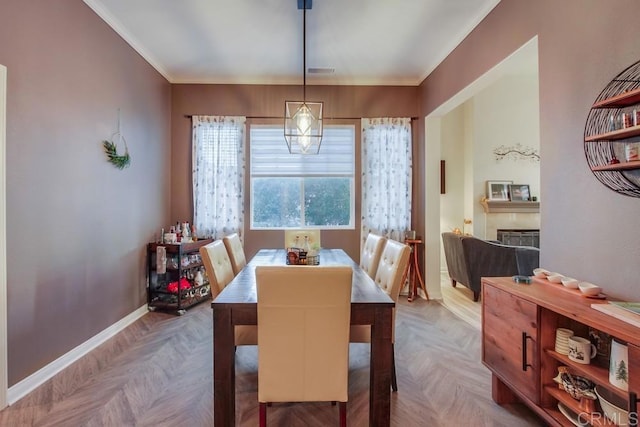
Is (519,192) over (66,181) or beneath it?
over

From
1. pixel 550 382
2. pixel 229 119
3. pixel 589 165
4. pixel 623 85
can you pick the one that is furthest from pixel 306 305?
pixel 229 119

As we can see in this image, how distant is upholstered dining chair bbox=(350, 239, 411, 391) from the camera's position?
1971 mm

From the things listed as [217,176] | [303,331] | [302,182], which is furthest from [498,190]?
[303,331]

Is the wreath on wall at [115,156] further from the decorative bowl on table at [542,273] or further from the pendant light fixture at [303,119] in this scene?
the decorative bowl on table at [542,273]

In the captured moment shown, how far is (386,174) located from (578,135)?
2.66m

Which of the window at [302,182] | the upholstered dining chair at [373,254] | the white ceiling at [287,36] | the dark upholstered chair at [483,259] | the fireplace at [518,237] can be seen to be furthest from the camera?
the fireplace at [518,237]

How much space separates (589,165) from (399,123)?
289 cm

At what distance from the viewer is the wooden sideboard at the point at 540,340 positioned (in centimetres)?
123

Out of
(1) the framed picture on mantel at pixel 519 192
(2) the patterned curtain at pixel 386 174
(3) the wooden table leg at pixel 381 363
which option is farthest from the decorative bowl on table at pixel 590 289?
(1) the framed picture on mantel at pixel 519 192

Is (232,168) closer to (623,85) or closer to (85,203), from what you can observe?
(85,203)

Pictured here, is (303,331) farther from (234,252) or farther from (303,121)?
(303,121)

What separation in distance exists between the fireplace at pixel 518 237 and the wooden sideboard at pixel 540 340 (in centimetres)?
385

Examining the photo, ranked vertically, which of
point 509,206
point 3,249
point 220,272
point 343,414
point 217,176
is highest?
point 217,176

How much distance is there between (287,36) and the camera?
3.21 meters
